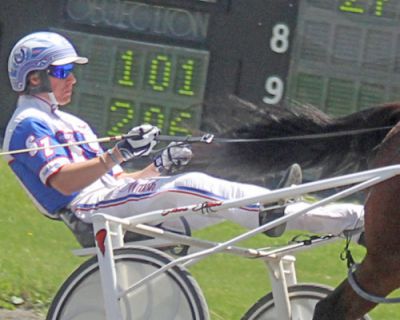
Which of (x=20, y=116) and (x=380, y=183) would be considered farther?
(x=20, y=116)

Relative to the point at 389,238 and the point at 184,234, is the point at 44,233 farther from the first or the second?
the point at 389,238

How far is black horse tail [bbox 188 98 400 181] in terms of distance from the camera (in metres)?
5.07

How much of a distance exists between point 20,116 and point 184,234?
81 centimetres

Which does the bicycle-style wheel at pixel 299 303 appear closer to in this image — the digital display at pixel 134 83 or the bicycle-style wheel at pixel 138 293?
the bicycle-style wheel at pixel 138 293

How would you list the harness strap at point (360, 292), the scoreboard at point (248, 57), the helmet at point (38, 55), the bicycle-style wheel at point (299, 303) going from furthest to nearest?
the scoreboard at point (248, 57), the helmet at point (38, 55), the bicycle-style wheel at point (299, 303), the harness strap at point (360, 292)

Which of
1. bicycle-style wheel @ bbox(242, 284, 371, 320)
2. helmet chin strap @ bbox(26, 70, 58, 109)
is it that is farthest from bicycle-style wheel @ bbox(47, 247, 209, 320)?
helmet chin strap @ bbox(26, 70, 58, 109)

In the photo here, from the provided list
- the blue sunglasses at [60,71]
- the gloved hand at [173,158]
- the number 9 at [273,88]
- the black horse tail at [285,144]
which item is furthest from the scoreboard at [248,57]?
the black horse tail at [285,144]

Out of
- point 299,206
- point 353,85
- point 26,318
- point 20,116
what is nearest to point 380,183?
point 299,206

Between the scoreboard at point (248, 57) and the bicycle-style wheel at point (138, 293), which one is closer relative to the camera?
the bicycle-style wheel at point (138, 293)

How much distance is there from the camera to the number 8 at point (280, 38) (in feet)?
27.0

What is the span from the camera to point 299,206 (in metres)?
4.99

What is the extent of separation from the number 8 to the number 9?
0.59 ft

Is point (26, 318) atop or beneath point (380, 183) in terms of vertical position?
beneath

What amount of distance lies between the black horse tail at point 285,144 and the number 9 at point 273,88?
9.71 feet
